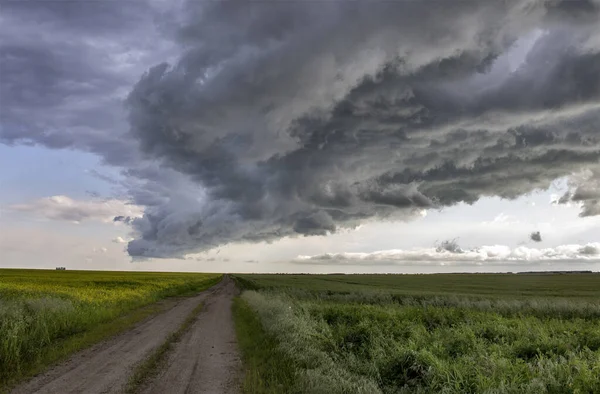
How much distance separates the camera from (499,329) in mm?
16766

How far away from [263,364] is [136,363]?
13.8 ft

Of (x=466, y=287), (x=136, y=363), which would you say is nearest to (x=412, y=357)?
(x=136, y=363)

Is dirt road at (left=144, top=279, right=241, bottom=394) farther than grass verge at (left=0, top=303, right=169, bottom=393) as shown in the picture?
No

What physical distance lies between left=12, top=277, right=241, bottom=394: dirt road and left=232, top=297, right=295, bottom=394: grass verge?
411mm

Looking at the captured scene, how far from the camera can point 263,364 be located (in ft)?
44.4

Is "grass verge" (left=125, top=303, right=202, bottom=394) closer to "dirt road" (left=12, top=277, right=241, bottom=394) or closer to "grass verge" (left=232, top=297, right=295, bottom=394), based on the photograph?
"dirt road" (left=12, top=277, right=241, bottom=394)

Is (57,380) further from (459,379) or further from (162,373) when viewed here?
(459,379)

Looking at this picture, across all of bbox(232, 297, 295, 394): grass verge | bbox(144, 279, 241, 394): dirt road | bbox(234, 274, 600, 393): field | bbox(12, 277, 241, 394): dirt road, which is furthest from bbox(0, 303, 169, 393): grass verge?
bbox(234, 274, 600, 393): field

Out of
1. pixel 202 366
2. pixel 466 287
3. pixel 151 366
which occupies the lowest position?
pixel 466 287

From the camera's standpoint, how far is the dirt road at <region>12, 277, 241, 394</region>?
11.1 m

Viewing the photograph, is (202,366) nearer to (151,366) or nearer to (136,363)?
(151,366)

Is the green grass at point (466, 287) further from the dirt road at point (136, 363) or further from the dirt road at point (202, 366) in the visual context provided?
the dirt road at point (136, 363)

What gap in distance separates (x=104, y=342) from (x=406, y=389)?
1332 centimetres

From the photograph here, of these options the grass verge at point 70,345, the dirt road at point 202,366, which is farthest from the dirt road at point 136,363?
the grass verge at point 70,345
